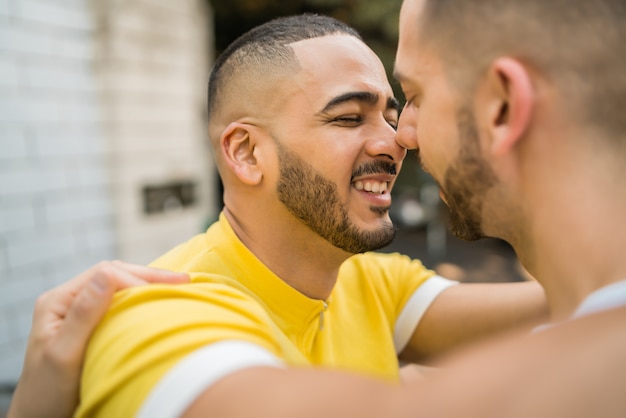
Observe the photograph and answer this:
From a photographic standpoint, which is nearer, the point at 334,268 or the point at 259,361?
the point at 259,361

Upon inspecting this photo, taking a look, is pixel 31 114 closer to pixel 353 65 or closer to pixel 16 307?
pixel 16 307

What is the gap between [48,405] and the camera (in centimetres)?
152

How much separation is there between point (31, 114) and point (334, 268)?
3817 millimetres

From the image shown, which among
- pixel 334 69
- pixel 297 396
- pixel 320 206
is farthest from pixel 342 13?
pixel 297 396

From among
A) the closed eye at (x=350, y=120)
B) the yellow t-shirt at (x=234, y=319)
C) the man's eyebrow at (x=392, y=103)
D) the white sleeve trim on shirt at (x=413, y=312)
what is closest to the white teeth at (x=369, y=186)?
the closed eye at (x=350, y=120)

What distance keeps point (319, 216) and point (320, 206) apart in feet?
0.13

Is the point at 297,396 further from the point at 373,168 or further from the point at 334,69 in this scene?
the point at 334,69

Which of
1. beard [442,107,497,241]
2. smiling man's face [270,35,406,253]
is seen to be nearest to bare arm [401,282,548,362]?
smiling man's face [270,35,406,253]

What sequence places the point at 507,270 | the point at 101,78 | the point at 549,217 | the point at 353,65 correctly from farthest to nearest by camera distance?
the point at 507,270 < the point at 101,78 < the point at 353,65 < the point at 549,217

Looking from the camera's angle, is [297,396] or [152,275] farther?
[152,275]

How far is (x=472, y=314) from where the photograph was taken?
247 centimetres

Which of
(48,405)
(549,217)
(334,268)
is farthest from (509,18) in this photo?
(48,405)

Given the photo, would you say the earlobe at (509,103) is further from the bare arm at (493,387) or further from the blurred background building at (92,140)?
the blurred background building at (92,140)

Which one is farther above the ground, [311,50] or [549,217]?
[311,50]
